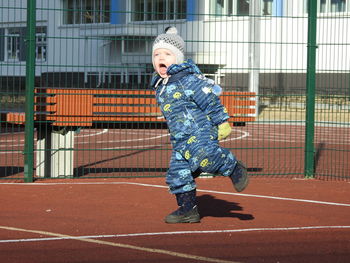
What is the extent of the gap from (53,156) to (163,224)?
4101mm

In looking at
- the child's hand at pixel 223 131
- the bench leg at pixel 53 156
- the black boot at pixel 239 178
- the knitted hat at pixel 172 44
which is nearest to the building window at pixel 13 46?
the bench leg at pixel 53 156

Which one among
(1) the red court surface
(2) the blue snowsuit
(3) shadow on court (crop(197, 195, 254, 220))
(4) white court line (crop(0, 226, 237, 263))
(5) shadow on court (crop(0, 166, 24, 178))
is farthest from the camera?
(5) shadow on court (crop(0, 166, 24, 178))

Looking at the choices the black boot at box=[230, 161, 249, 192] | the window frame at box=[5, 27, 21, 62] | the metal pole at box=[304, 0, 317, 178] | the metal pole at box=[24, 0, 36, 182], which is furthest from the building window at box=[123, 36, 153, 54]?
the black boot at box=[230, 161, 249, 192]

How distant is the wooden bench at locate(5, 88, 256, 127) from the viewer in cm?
1077

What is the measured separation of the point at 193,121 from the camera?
23.0ft

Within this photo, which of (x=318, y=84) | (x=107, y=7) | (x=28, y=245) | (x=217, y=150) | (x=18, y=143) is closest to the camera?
(x=28, y=245)

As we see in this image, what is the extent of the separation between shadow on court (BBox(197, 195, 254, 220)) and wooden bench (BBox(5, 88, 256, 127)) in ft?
7.51

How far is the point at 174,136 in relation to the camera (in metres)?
7.08

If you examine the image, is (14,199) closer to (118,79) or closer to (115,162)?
(118,79)

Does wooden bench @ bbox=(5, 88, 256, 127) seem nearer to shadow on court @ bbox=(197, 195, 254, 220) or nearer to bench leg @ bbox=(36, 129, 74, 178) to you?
bench leg @ bbox=(36, 129, 74, 178)

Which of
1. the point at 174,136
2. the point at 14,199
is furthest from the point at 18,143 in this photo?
the point at 174,136

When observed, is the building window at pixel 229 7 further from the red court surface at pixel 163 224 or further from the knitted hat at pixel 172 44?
the knitted hat at pixel 172 44

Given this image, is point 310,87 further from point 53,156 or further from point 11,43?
point 11,43

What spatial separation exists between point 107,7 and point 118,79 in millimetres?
27120
